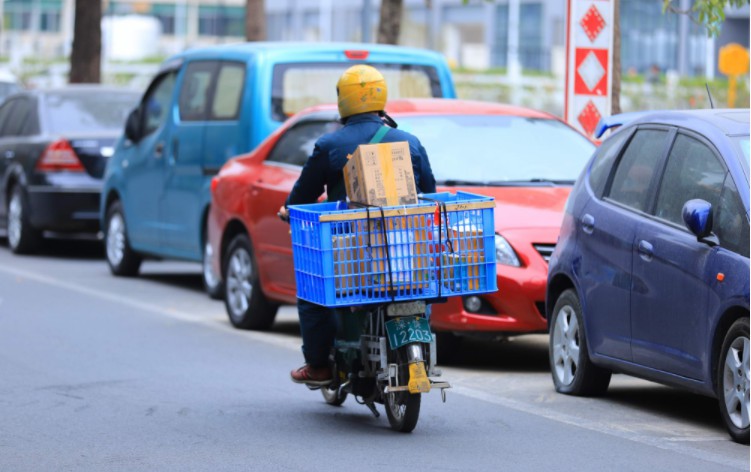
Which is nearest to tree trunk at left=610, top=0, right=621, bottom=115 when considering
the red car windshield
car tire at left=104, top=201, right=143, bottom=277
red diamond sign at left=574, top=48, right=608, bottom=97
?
red diamond sign at left=574, top=48, right=608, bottom=97

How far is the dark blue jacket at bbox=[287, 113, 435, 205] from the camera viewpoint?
8.15 meters

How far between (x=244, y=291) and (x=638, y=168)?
4.40m

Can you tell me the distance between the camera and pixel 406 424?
7.95 meters

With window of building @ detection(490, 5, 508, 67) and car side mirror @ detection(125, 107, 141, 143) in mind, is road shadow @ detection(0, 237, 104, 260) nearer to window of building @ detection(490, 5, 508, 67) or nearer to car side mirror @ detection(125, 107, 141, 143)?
car side mirror @ detection(125, 107, 141, 143)

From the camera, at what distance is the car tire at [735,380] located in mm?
7508

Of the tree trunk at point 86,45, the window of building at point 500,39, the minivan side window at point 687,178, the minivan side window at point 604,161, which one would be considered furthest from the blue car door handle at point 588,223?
the window of building at point 500,39

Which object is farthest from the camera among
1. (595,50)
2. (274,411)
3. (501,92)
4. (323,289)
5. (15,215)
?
(501,92)

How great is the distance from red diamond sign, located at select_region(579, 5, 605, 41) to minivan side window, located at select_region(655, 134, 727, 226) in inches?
226

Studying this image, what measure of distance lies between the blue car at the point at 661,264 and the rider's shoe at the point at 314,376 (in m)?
1.53

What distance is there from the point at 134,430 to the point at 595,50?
24.0ft

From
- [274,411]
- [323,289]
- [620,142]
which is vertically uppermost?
[620,142]

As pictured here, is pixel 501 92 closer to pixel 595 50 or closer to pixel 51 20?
pixel 595 50

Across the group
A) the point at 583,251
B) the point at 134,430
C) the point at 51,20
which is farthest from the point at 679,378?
the point at 51,20

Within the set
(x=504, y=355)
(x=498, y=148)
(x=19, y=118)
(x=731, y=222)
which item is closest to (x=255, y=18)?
(x=19, y=118)
